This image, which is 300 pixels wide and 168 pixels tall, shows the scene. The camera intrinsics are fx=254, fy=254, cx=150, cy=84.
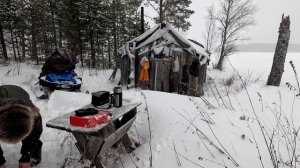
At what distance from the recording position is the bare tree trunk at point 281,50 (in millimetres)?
8578

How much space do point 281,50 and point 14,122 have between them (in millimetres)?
8456

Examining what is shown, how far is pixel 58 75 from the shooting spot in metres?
9.40

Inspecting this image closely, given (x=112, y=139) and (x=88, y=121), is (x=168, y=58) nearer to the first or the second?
(x=112, y=139)

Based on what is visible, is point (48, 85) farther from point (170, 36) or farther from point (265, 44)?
point (265, 44)

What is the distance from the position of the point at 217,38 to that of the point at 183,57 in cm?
2742

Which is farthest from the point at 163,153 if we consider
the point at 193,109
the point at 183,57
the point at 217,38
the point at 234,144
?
the point at 217,38

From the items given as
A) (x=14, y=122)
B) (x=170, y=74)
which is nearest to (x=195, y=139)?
(x=14, y=122)

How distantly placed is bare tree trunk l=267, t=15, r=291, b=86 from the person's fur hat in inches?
322

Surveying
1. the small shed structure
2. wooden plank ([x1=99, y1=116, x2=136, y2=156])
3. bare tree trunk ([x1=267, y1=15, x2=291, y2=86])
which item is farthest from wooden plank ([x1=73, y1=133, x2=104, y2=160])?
the small shed structure

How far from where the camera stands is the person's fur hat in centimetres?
278

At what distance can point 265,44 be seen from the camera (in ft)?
431

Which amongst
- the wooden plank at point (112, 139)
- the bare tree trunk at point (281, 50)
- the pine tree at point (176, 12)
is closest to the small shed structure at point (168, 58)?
the bare tree trunk at point (281, 50)

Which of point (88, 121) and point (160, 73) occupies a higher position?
point (88, 121)

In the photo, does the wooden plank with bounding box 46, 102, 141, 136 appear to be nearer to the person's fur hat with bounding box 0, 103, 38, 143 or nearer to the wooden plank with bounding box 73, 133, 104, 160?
the wooden plank with bounding box 73, 133, 104, 160
